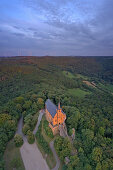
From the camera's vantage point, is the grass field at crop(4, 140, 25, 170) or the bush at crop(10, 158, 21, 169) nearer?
the bush at crop(10, 158, 21, 169)

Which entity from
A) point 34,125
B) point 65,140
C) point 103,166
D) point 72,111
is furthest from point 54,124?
point 103,166

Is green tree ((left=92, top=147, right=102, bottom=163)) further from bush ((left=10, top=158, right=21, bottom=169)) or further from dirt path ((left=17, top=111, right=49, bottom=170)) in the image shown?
bush ((left=10, top=158, right=21, bottom=169))

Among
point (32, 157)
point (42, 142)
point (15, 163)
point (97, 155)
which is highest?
point (42, 142)

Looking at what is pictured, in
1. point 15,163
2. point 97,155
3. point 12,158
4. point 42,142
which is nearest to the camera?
point 15,163

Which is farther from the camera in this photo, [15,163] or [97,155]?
[97,155]

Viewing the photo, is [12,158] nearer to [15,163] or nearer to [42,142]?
[15,163]

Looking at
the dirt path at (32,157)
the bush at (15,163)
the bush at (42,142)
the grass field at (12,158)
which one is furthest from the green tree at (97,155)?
the bush at (15,163)

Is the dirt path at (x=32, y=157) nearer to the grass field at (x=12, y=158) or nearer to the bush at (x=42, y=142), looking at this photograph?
the grass field at (x=12, y=158)

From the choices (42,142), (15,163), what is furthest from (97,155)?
(15,163)

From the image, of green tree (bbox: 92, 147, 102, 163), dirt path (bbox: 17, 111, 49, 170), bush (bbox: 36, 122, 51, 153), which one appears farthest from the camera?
bush (bbox: 36, 122, 51, 153)

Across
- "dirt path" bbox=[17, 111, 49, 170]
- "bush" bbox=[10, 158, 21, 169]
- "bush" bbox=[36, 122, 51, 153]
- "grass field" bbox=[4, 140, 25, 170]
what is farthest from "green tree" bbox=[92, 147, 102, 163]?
"bush" bbox=[10, 158, 21, 169]
